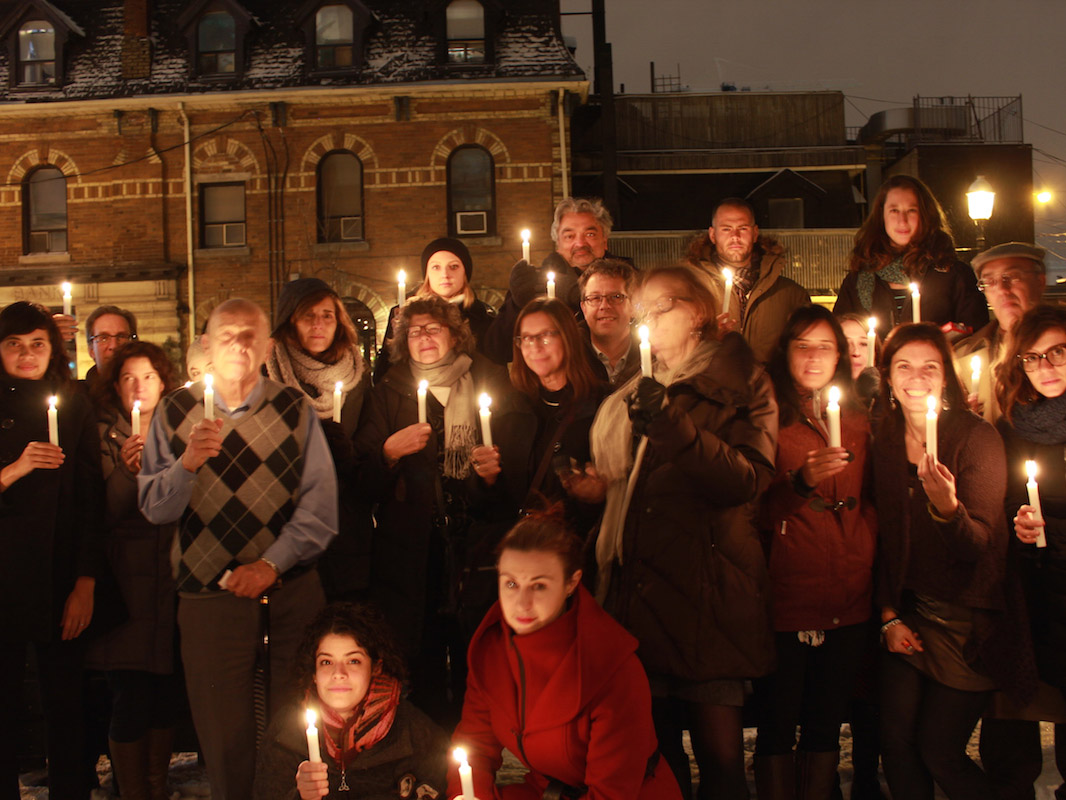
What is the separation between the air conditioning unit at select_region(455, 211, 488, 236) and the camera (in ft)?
53.2

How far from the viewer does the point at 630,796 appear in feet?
8.27

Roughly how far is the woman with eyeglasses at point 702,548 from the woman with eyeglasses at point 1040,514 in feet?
3.13

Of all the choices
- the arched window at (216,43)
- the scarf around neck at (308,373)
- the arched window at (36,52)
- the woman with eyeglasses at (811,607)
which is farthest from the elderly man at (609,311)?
the arched window at (36,52)

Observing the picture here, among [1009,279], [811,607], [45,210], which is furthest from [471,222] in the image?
[811,607]

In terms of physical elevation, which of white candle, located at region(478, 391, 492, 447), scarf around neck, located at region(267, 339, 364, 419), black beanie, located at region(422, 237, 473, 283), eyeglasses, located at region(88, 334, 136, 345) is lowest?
white candle, located at region(478, 391, 492, 447)

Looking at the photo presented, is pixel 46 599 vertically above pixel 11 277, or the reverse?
pixel 11 277

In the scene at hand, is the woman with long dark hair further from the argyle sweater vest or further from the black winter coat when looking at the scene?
the argyle sweater vest

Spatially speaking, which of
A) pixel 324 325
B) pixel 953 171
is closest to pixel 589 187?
pixel 953 171

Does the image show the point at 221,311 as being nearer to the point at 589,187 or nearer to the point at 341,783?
the point at 341,783

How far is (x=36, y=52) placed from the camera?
53.7ft

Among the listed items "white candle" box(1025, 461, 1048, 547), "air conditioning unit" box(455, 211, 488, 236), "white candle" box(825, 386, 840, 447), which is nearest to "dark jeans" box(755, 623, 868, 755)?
"white candle" box(1025, 461, 1048, 547)

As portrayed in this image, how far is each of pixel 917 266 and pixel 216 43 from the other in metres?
15.3

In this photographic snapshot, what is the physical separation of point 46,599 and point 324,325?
1.53 m

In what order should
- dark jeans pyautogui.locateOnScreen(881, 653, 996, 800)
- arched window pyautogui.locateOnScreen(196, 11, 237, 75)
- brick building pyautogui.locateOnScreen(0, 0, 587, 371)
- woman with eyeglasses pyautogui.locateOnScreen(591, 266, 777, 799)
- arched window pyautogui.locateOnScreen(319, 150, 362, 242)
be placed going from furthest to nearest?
arched window pyautogui.locateOnScreen(319, 150, 362, 242) < arched window pyautogui.locateOnScreen(196, 11, 237, 75) < brick building pyautogui.locateOnScreen(0, 0, 587, 371) < dark jeans pyautogui.locateOnScreen(881, 653, 996, 800) < woman with eyeglasses pyautogui.locateOnScreen(591, 266, 777, 799)
